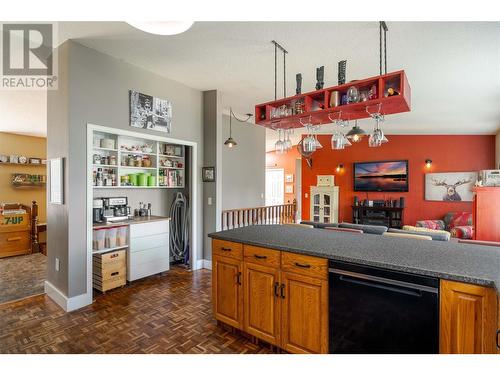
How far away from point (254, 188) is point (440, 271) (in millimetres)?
5242

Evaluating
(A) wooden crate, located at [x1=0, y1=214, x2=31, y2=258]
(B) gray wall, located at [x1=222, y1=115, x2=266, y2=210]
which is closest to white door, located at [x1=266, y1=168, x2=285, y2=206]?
(B) gray wall, located at [x1=222, y1=115, x2=266, y2=210]

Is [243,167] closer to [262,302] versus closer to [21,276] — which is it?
[21,276]

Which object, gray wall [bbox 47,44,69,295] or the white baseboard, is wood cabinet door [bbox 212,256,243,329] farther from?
gray wall [bbox 47,44,69,295]

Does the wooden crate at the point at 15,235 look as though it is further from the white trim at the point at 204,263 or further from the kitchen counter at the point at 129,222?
the white trim at the point at 204,263

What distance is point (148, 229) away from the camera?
3646 millimetres

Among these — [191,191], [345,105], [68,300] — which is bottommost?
[68,300]

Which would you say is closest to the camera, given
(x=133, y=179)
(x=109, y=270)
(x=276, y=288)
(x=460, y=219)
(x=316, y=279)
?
(x=316, y=279)

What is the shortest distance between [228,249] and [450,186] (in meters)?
6.53

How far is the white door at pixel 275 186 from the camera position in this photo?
1054cm

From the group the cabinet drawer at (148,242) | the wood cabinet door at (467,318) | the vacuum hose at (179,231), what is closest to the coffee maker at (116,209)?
the cabinet drawer at (148,242)

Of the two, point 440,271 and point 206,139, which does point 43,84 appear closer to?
point 206,139

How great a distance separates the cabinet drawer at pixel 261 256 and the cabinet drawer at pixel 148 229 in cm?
192

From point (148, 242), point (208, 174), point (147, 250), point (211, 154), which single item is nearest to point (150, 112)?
point (211, 154)

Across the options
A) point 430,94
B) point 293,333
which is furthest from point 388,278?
point 430,94
